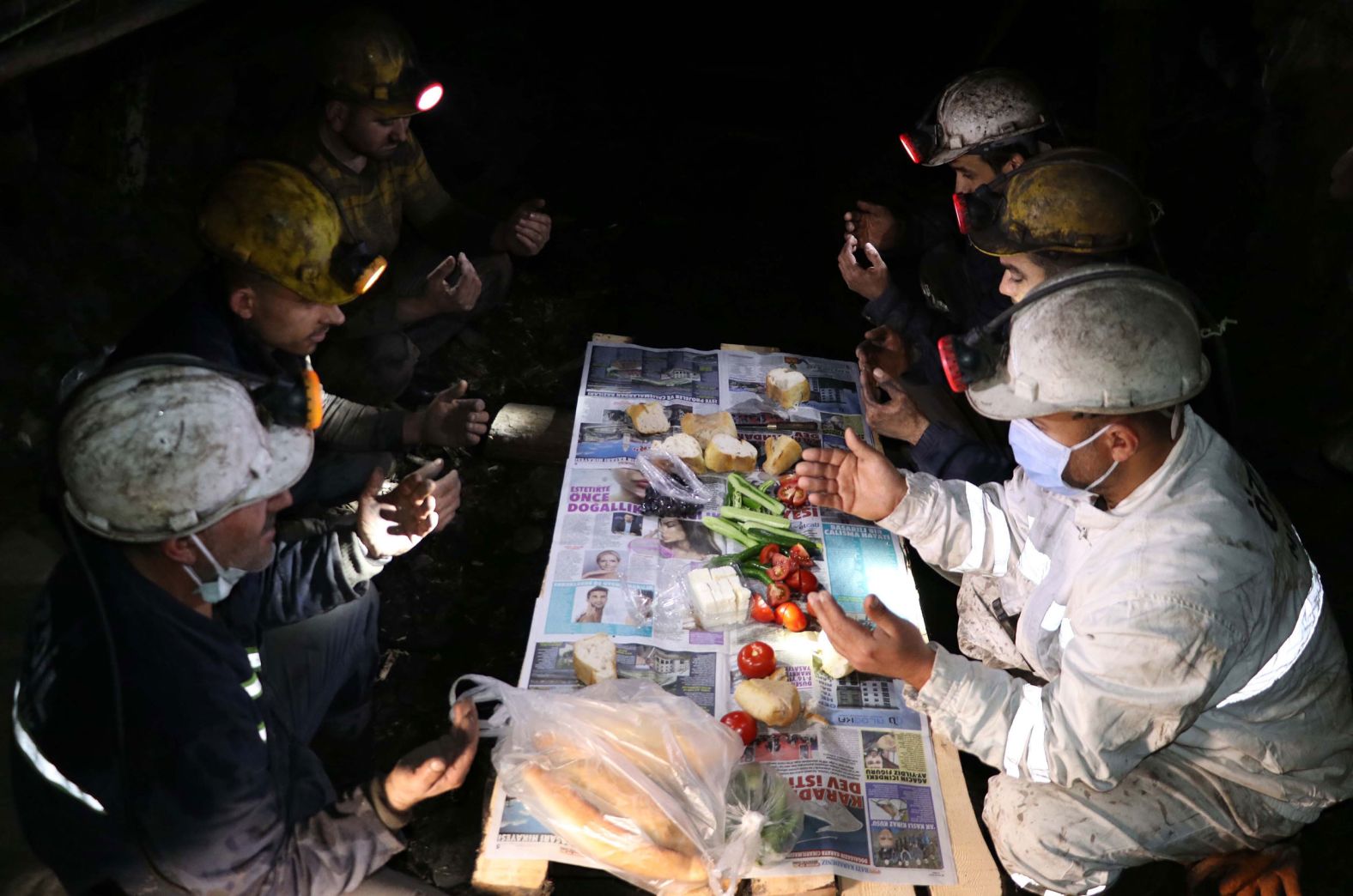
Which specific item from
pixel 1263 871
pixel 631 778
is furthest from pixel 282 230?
pixel 1263 871

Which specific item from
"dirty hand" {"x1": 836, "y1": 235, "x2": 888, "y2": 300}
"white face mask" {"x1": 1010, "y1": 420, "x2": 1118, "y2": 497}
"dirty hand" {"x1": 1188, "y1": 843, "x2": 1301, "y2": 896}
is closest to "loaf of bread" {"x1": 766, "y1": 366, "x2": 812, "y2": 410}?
"dirty hand" {"x1": 836, "y1": 235, "x2": 888, "y2": 300}

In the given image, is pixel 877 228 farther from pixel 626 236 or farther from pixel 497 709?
pixel 497 709

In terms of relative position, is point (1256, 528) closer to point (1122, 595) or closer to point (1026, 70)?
point (1122, 595)

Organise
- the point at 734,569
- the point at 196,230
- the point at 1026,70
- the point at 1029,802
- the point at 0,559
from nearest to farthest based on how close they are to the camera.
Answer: the point at 1029,802
the point at 196,230
the point at 734,569
the point at 0,559
the point at 1026,70

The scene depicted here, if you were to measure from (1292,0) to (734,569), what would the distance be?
5139mm

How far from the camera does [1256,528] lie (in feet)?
8.03

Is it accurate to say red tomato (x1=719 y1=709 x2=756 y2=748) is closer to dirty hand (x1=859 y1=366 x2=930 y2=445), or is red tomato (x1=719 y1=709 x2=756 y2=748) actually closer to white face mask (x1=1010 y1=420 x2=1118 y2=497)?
white face mask (x1=1010 y1=420 x2=1118 y2=497)

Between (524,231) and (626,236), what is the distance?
70.5 inches

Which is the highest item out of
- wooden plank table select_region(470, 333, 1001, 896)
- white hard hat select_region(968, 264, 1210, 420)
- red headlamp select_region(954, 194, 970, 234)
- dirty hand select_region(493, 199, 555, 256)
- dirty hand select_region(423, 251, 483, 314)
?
dirty hand select_region(493, 199, 555, 256)

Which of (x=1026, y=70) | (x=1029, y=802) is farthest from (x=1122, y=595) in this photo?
(x=1026, y=70)

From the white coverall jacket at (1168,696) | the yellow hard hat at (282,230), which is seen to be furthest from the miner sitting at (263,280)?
the white coverall jacket at (1168,696)

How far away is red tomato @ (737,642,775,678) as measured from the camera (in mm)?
3053

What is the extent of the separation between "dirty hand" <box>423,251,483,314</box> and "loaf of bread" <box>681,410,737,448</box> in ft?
4.58

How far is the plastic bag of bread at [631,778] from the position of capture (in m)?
2.50
